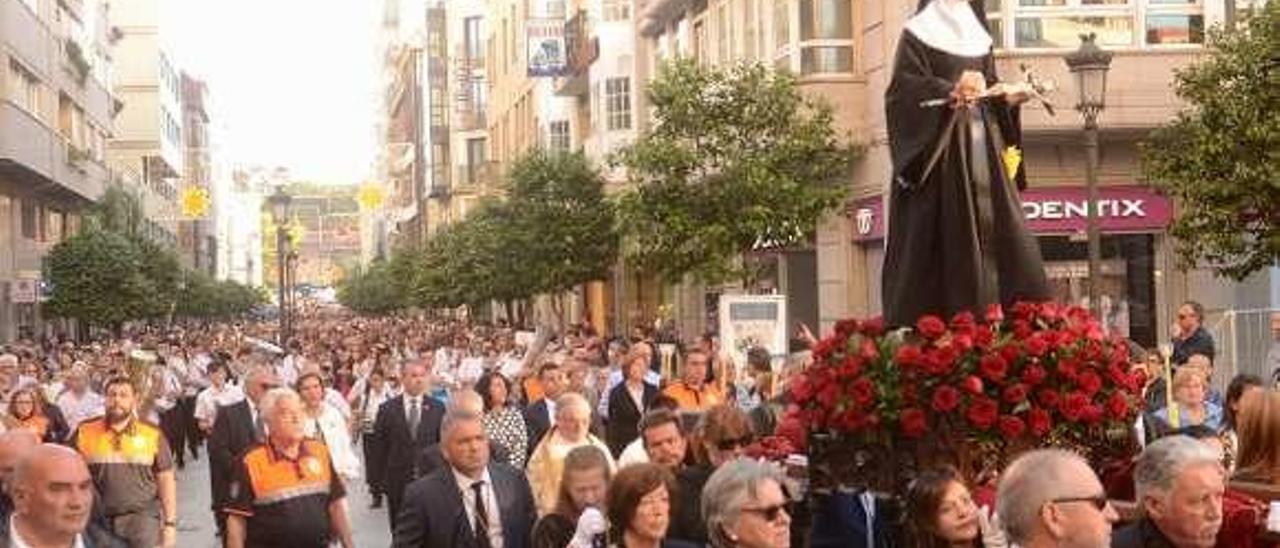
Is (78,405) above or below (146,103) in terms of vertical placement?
below

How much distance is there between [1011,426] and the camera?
611 centimetres

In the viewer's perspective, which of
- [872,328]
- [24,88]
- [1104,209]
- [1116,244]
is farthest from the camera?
[24,88]

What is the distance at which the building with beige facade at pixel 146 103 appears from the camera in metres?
106

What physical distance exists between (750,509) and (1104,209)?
994 inches

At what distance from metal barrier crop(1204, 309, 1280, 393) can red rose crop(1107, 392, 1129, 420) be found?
18.7 meters

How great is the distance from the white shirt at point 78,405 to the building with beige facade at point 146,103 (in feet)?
273

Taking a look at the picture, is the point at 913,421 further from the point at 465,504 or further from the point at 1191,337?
the point at 1191,337

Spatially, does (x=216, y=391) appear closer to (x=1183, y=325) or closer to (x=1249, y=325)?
(x=1183, y=325)

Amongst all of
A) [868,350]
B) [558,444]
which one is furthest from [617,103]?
[868,350]

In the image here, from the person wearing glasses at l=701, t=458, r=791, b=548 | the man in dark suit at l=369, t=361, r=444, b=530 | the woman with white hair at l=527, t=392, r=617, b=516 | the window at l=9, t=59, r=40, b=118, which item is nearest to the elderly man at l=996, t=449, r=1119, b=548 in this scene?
the person wearing glasses at l=701, t=458, r=791, b=548

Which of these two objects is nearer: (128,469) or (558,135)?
(128,469)

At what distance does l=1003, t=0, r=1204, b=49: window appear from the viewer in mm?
28812

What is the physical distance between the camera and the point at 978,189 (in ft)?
22.0

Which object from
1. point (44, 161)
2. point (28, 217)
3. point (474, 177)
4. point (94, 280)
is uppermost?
point (474, 177)
